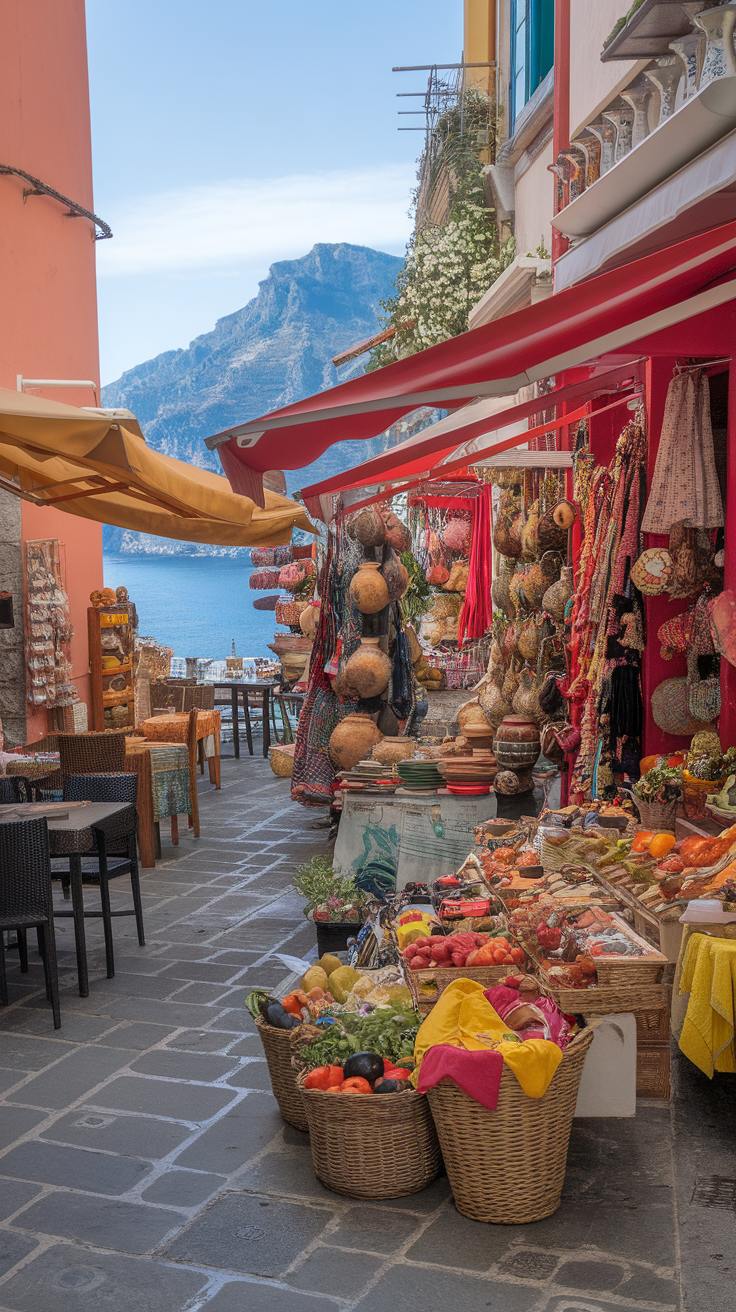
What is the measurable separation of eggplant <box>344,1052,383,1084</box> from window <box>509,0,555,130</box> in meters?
7.98

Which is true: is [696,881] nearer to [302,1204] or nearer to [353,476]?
[302,1204]

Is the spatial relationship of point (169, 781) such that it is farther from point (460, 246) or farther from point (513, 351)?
point (460, 246)

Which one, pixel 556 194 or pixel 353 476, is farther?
pixel 556 194

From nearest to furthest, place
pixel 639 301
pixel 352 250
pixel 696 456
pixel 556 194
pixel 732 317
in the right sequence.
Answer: pixel 639 301 → pixel 732 317 → pixel 696 456 → pixel 556 194 → pixel 352 250

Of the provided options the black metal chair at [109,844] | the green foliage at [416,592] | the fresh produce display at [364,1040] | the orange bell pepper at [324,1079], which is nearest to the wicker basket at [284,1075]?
the fresh produce display at [364,1040]

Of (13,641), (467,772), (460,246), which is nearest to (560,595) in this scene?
(467,772)

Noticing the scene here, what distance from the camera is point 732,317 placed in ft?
14.8

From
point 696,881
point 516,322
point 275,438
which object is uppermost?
point 516,322

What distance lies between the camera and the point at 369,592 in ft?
22.9

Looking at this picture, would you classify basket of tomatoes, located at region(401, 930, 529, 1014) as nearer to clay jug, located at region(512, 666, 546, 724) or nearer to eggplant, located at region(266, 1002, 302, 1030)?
eggplant, located at region(266, 1002, 302, 1030)

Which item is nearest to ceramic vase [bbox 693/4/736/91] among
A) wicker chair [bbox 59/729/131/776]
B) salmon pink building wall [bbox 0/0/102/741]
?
wicker chair [bbox 59/729/131/776]

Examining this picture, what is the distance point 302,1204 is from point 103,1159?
0.73 m

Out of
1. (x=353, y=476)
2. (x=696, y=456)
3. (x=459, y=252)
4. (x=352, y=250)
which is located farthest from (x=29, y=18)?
(x=352, y=250)

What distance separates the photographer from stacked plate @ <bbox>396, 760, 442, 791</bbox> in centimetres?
627
